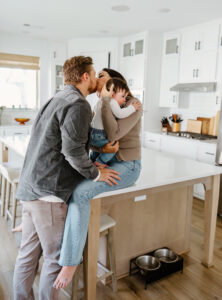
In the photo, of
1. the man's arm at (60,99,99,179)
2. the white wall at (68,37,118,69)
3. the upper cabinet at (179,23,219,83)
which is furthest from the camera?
the white wall at (68,37,118,69)

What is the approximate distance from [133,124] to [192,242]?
5.91 feet

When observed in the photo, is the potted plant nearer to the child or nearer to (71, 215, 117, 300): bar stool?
(71, 215, 117, 300): bar stool

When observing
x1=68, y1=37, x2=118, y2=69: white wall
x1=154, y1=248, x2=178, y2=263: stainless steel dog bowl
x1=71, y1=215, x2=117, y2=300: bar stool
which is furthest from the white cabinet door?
x1=71, y1=215, x2=117, y2=300: bar stool

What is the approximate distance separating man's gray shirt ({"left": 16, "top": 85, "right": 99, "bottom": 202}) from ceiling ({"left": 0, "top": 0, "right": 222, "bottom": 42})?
8.89 feet

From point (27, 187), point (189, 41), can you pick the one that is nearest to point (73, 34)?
point (189, 41)

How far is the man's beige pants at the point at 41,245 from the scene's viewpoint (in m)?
1.58

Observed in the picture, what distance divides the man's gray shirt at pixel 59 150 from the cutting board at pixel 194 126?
3.65 metres

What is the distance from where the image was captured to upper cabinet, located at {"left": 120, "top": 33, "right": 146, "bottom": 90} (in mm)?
5156

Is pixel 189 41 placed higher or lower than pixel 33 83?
higher

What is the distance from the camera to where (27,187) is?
1573mm

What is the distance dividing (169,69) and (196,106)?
815 mm

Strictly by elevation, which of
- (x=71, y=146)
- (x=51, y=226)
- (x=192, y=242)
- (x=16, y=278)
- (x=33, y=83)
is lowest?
(x=192, y=242)

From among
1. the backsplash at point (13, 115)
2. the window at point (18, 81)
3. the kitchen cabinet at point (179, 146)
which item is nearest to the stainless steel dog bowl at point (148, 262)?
the kitchen cabinet at point (179, 146)

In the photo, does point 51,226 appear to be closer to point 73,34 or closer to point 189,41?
point 189,41
